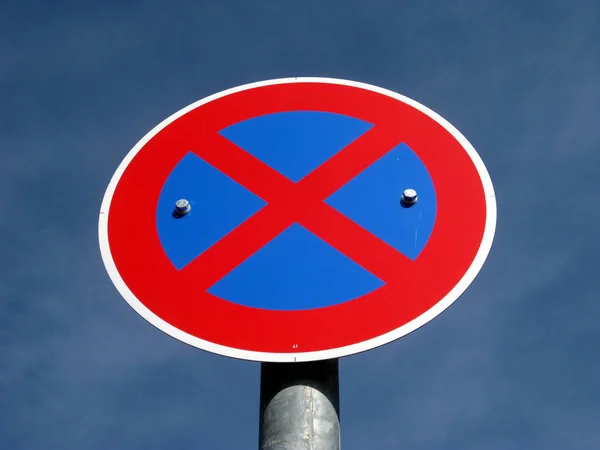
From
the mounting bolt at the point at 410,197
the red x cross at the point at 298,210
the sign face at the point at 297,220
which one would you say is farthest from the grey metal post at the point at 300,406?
the mounting bolt at the point at 410,197

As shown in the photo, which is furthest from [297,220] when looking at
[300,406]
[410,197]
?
[300,406]

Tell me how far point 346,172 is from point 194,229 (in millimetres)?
448

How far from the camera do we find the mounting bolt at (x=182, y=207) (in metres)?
2.59

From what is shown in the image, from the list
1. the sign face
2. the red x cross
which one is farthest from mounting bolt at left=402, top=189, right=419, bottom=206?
the red x cross

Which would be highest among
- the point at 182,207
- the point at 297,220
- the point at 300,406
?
the point at 182,207

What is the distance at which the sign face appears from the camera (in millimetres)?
2240

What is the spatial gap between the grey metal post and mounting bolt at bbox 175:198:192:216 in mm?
555

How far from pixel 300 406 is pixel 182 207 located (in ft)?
2.35

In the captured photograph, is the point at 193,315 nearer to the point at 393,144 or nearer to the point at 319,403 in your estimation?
the point at 319,403

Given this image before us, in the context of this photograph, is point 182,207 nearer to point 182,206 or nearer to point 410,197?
point 182,206

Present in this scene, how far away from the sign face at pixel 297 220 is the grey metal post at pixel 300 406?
0.08m

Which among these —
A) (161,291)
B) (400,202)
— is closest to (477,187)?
(400,202)

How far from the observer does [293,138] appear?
2.75 meters

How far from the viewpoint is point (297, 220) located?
8.10 feet
